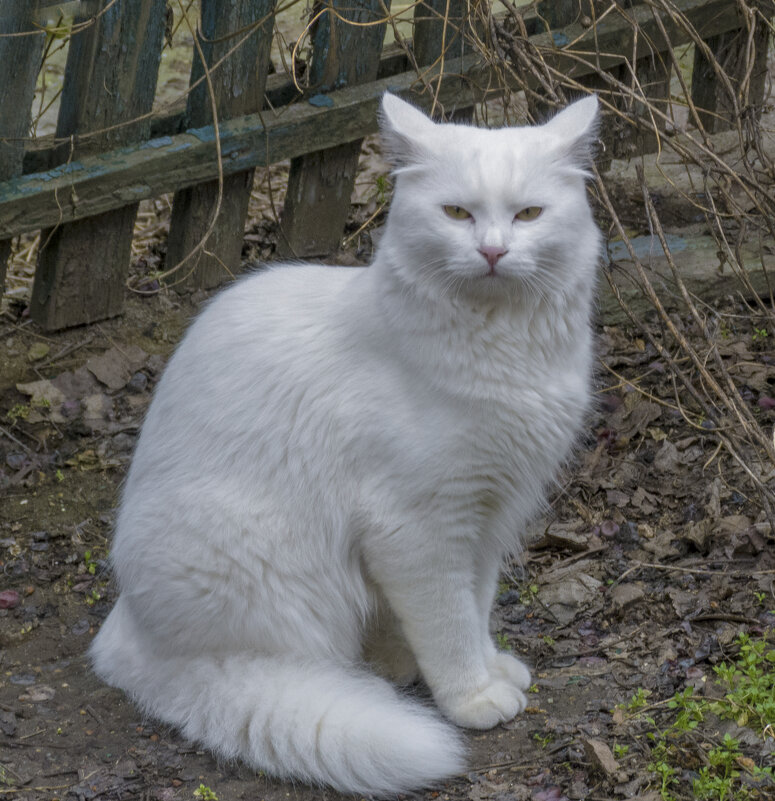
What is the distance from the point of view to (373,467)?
8.81 ft

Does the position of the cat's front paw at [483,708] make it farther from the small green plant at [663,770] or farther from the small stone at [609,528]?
the small stone at [609,528]

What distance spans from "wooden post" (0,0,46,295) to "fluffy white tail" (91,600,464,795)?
190cm

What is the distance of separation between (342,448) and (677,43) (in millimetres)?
3199

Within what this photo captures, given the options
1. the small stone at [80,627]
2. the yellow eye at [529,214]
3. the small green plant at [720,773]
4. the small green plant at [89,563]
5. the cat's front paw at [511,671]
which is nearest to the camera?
the small green plant at [720,773]

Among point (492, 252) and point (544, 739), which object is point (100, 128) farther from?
point (544, 739)

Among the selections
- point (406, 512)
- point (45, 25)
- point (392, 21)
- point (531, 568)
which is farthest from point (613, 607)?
point (45, 25)

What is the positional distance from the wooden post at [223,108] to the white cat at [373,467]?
121 centimetres

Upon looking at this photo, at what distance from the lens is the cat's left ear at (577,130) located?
8.39 feet

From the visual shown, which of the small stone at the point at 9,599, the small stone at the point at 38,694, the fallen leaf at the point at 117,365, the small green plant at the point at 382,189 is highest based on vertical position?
the small green plant at the point at 382,189

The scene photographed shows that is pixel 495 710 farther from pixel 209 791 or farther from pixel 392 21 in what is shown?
pixel 392 21

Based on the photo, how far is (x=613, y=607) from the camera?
328 centimetres

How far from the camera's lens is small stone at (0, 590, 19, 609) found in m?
3.46

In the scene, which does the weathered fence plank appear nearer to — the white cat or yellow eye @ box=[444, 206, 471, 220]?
the white cat

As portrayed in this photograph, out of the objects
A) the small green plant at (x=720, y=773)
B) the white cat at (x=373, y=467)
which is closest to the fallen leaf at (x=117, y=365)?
the white cat at (x=373, y=467)
